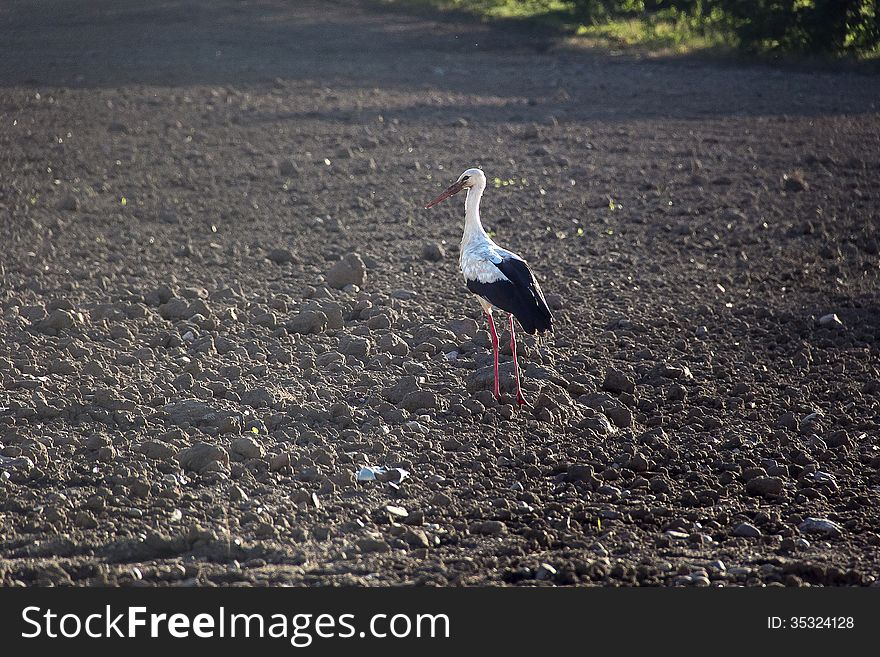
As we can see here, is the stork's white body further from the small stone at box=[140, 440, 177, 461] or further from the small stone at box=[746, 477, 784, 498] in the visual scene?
the small stone at box=[140, 440, 177, 461]

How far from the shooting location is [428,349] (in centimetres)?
868

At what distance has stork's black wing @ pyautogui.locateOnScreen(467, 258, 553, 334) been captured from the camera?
762 centimetres

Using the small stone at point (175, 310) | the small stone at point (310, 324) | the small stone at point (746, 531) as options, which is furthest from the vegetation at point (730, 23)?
the small stone at point (746, 531)

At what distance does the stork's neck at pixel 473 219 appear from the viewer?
27.9ft

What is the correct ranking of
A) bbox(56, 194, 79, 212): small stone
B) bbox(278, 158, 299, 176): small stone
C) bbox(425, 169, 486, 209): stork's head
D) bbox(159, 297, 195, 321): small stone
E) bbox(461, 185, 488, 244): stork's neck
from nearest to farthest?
bbox(461, 185, 488, 244): stork's neck
bbox(425, 169, 486, 209): stork's head
bbox(159, 297, 195, 321): small stone
bbox(56, 194, 79, 212): small stone
bbox(278, 158, 299, 176): small stone

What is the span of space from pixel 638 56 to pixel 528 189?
1062 centimetres

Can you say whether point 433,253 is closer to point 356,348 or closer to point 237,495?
point 356,348

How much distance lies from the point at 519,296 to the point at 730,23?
1783 centimetres

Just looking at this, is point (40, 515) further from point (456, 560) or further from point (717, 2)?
point (717, 2)

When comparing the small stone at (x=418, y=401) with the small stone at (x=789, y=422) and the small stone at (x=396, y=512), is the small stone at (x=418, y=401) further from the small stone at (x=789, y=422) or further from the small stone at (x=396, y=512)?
the small stone at (x=789, y=422)

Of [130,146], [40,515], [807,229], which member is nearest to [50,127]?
[130,146]

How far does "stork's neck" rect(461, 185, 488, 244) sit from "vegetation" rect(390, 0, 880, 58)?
49.8 ft

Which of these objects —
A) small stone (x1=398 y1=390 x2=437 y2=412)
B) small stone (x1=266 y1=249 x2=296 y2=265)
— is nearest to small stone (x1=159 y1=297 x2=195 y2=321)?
small stone (x1=266 y1=249 x2=296 y2=265)

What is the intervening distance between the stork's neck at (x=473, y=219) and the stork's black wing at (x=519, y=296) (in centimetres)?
54
